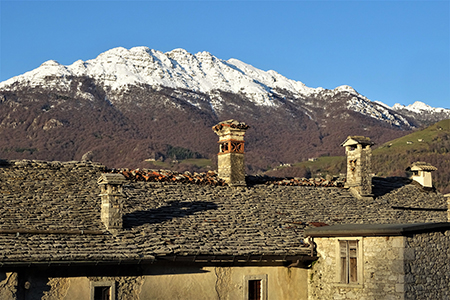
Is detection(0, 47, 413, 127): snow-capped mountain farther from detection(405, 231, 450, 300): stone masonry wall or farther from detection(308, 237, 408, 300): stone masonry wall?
detection(308, 237, 408, 300): stone masonry wall

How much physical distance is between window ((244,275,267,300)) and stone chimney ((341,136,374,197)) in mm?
7741

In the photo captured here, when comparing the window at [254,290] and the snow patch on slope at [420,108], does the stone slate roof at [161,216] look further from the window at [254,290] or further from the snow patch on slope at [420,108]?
the snow patch on slope at [420,108]

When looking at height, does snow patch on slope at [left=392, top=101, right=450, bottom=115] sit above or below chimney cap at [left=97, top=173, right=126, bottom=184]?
above

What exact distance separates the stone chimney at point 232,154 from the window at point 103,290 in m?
7.64

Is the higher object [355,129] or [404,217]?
[355,129]

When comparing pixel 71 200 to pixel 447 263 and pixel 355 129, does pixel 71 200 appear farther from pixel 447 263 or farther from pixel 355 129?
pixel 355 129

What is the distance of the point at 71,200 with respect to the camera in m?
18.2

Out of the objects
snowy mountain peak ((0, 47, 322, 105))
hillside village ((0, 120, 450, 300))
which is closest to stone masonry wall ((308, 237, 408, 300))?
hillside village ((0, 120, 450, 300))

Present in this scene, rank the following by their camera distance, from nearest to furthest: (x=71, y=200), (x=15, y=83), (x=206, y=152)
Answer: (x=71, y=200) < (x=206, y=152) < (x=15, y=83)

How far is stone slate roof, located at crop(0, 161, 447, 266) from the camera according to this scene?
1545 centimetres

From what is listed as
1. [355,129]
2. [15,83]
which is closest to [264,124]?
[355,129]

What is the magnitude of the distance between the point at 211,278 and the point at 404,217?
869 cm

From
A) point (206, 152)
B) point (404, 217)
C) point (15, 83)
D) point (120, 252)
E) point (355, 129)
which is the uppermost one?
point (15, 83)

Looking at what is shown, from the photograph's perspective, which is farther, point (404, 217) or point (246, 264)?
point (404, 217)
